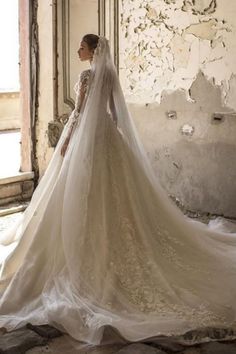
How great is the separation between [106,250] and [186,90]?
2.42 m

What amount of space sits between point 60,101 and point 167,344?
381 centimetres

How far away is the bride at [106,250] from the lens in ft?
11.0

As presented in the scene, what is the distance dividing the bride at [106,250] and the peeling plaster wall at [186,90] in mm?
1326

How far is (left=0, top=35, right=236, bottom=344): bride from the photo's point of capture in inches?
132

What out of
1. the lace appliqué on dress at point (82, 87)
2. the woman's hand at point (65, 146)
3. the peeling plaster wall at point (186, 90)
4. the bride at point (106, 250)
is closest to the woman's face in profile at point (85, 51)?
the bride at point (106, 250)

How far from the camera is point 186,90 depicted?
5.70m

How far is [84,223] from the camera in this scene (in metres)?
3.80

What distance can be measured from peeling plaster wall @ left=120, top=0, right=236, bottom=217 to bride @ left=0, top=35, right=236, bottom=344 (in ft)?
4.35

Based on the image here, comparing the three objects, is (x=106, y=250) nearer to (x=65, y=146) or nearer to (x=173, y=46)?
(x=65, y=146)

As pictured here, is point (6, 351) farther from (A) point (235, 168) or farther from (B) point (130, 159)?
(A) point (235, 168)

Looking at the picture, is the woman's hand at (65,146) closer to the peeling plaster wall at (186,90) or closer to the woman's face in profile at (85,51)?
the woman's face in profile at (85,51)

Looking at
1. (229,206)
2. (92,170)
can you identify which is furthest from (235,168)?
(92,170)

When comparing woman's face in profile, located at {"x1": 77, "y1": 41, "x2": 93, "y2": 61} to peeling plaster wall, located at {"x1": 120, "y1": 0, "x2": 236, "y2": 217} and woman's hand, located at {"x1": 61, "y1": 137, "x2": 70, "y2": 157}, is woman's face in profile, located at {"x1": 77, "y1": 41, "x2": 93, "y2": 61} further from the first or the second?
peeling plaster wall, located at {"x1": 120, "y1": 0, "x2": 236, "y2": 217}

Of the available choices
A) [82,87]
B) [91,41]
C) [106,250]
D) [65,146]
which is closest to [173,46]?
[91,41]
